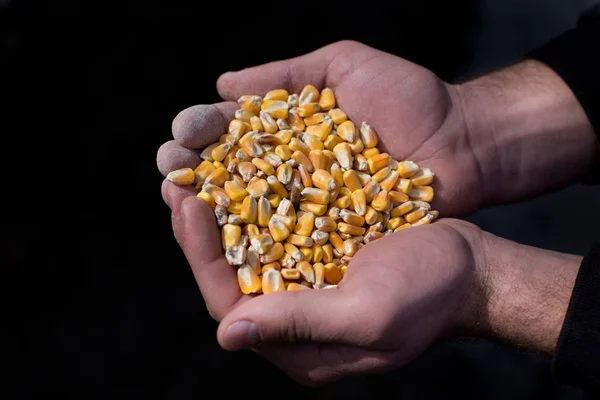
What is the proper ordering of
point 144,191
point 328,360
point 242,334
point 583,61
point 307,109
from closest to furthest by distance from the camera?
point 242,334
point 328,360
point 307,109
point 583,61
point 144,191

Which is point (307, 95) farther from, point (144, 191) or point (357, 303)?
point (357, 303)

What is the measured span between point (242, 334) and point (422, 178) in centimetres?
73

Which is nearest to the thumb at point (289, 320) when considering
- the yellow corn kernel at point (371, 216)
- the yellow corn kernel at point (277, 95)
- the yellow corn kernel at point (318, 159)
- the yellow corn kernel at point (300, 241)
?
the yellow corn kernel at point (300, 241)

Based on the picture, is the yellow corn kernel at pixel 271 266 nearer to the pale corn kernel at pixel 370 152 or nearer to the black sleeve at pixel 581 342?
the pale corn kernel at pixel 370 152

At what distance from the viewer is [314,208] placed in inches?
55.8

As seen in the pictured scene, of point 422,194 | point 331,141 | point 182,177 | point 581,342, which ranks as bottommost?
point 581,342

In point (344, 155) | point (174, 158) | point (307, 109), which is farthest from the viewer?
point (307, 109)

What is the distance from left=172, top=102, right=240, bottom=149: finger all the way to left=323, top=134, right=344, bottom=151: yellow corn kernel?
286 mm

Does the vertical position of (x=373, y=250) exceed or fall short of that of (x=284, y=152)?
it falls short

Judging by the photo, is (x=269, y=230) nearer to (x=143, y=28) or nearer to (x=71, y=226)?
(x=71, y=226)

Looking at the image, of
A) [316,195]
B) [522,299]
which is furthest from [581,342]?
[316,195]

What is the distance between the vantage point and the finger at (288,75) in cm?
166

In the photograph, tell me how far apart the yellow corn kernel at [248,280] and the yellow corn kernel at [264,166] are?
0.28 meters

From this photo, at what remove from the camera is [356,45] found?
5.64 ft
